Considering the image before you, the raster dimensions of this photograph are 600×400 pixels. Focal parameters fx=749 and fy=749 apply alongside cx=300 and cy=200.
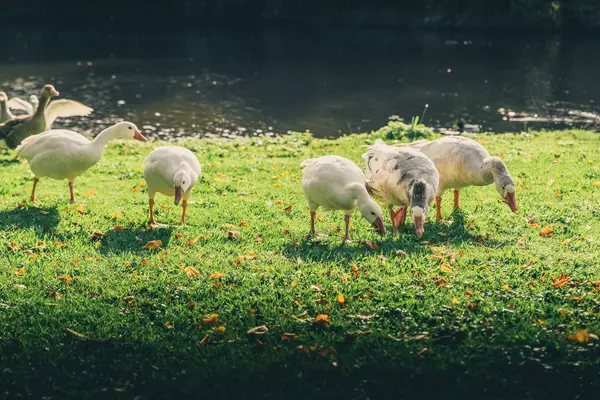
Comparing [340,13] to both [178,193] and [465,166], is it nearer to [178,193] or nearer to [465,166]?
[465,166]

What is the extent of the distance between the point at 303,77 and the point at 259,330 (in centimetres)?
2664

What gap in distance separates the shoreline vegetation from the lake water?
2120 millimetres

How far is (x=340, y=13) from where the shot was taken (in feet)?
164

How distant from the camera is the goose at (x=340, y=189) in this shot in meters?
9.50

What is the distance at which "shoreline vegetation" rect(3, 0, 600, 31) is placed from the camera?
A: 149ft

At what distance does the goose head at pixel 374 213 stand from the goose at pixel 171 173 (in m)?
2.56

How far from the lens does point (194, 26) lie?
159 feet

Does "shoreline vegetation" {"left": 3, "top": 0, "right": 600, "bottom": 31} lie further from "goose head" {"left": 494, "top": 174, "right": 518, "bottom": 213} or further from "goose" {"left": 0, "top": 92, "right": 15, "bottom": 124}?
"goose head" {"left": 494, "top": 174, "right": 518, "bottom": 213}

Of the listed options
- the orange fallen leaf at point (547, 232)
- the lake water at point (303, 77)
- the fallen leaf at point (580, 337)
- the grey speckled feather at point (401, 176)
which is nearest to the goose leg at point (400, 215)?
the grey speckled feather at point (401, 176)

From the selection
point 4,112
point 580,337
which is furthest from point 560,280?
point 4,112

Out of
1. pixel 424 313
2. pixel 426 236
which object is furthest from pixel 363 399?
pixel 426 236

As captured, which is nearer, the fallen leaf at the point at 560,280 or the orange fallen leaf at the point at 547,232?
the fallen leaf at the point at 560,280

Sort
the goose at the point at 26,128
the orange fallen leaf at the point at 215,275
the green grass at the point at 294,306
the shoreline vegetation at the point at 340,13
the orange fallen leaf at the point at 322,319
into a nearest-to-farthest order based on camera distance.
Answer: the green grass at the point at 294,306
the orange fallen leaf at the point at 322,319
the orange fallen leaf at the point at 215,275
the goose at the point at 26,128
the shoreline vegetation at the point at 340,13

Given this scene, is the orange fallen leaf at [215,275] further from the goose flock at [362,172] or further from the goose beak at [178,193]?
the goose beak at [178,193]
